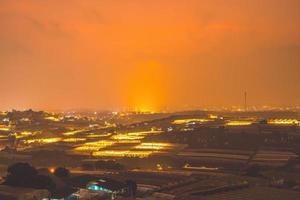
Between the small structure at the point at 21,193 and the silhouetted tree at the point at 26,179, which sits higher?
the silhouetted tree at the point at 26,179

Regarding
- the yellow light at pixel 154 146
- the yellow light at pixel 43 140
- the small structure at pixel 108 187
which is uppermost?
the yellow light at pixel 43 140

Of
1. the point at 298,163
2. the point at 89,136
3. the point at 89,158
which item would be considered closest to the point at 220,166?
the point at 298,163

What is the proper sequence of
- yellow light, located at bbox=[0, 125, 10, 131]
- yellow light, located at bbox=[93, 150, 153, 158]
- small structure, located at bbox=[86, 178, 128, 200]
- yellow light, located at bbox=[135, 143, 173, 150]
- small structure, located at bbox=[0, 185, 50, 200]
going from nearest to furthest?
small structure, located at bbox=[0, 185, 50, 200] < small structure, located at bbox=[86, 178, 128, 200] < yellow light, located at bbox=[93, 150, 153, 158] < yellow light, located at bbox=[135, 143, 173, 150] < yellow light, located at bbox=[0, 125, 10, 131]

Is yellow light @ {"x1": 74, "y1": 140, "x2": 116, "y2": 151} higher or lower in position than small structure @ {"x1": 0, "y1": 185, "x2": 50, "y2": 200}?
higher

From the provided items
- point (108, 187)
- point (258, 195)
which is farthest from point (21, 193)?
point (258, 195)

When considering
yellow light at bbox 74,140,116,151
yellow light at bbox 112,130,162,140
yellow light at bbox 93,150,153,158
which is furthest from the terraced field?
yellow light at bbox 112,130,162,140

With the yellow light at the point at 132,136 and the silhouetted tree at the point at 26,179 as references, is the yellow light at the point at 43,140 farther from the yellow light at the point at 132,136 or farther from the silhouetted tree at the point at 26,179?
the silhouetted tree at the point at 26,179

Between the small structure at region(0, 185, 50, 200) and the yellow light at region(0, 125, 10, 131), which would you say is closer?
the small structure at region(0, 185, 50, 200)

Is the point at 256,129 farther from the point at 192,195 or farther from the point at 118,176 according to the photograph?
the point at 192,195

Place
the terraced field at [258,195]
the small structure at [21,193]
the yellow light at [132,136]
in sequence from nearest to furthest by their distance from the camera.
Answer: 1. the terraced field at [258,195]
2. the small structure at [21,193]
3. the yellow light at [132,136]

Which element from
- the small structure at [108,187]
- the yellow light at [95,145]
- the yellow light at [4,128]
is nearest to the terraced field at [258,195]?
the small structure at [108,187]

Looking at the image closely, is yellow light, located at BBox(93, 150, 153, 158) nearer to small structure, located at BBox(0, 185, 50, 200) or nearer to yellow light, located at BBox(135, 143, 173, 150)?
yellow light, located at BBox(135, 143, 173, 150)
